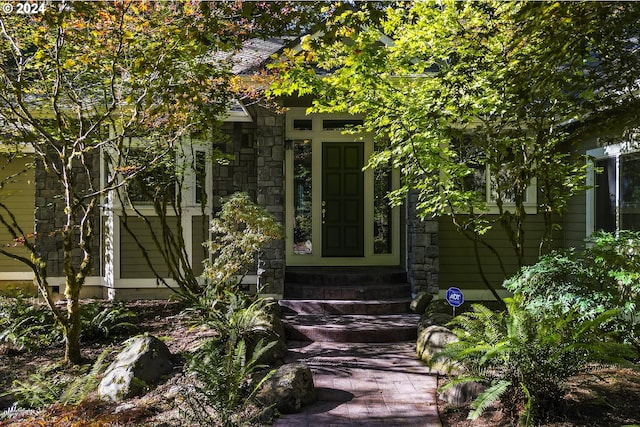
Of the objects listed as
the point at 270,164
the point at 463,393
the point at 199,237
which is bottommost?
the point at 463,393

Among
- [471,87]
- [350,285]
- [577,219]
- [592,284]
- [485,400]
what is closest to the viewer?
[485,400]

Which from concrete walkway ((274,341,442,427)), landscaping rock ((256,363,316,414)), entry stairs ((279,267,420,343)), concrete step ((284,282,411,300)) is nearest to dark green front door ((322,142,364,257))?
entry stairs ((279,267,420,343))

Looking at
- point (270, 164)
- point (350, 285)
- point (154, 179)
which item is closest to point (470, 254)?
point (350, 285)

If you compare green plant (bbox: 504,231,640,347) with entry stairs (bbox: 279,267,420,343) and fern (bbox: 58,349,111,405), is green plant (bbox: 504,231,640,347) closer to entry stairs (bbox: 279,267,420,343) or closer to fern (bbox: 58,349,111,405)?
entry stairs (bbox: 279,267,420,343)

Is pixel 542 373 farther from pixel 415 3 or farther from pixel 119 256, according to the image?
pixel 119 256

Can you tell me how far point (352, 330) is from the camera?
253 inches

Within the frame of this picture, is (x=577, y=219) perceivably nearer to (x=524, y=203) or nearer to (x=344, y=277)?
(x=524, y=203)

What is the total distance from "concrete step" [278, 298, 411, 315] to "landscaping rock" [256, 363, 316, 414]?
2669mm

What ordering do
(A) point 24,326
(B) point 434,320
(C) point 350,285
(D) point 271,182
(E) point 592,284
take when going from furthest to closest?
1. (C) point 350,285
2. (D) point 271,182
3. (A) point 24,326
4. (B) point 434,320
5. (E) point 592,284

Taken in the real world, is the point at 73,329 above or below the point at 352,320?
above

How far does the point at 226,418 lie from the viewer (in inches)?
144

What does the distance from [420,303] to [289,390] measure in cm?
329

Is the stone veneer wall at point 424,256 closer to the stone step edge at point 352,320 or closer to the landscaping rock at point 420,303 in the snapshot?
the landscaping rock at point 420,303

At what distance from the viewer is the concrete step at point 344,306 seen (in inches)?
284
